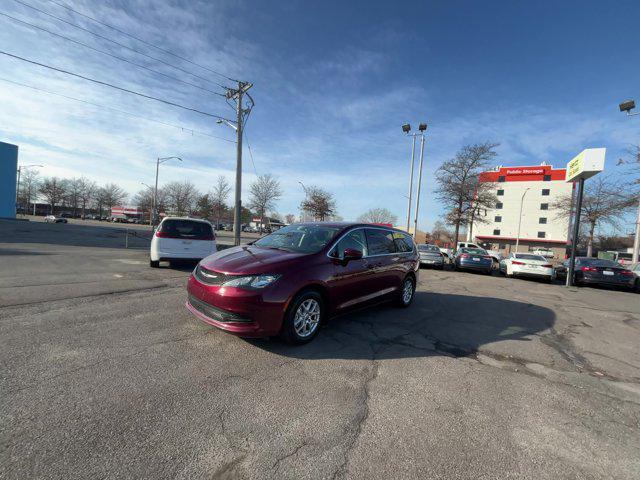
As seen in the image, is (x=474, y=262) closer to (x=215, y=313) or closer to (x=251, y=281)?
(x=251, y=281)

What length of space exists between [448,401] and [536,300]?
7652 mm

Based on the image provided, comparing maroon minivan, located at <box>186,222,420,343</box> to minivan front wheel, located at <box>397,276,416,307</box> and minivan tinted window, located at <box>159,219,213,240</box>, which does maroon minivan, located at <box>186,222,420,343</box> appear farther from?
minivan tinted window, located at <box>159,219,213,240</box>

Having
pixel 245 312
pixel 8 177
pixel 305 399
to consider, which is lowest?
pixel 305 399

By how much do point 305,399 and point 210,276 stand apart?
2.03 meters

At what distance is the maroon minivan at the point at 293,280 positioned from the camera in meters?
3.86

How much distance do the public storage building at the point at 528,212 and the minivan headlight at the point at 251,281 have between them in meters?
61.4

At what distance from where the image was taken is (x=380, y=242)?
6.10 metres

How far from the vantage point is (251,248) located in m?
5.13

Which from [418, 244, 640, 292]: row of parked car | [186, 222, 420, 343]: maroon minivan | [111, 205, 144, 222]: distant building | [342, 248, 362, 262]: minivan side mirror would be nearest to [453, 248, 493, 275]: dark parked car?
[418, 244, 640, 292]: row of parked car

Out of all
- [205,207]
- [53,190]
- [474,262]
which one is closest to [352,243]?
[474,262]

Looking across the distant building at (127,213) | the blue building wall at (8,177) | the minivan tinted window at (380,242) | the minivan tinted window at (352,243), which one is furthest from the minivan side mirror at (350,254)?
the distant building at (127,213)

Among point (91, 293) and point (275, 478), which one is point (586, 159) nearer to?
point (275, 478)

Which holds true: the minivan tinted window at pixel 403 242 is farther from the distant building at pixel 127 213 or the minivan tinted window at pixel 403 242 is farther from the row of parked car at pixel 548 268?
the distant building at pixel 127 213

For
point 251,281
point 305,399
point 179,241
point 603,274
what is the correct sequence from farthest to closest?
point 603,274, point 179,241, point 251,281, point 305,399
